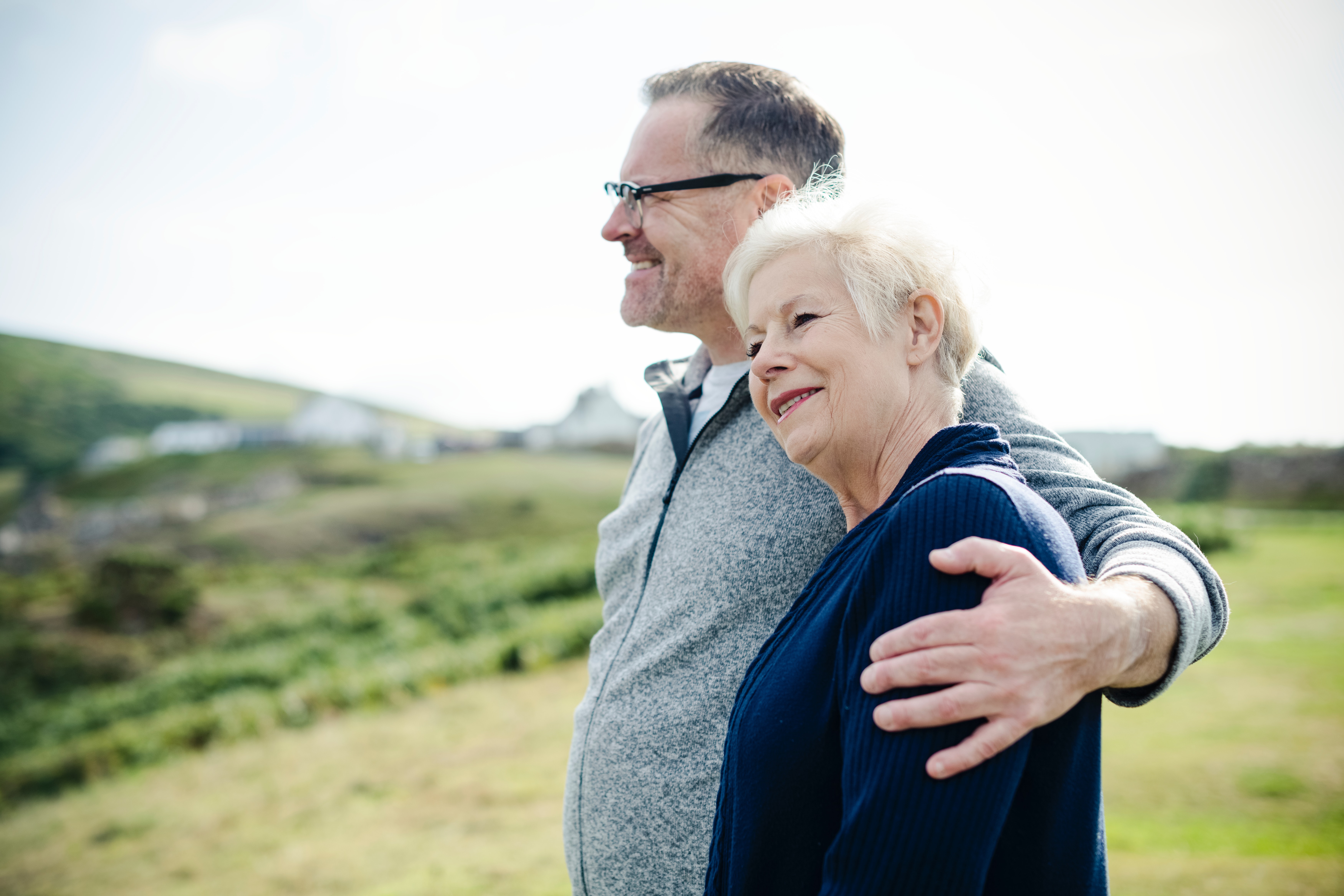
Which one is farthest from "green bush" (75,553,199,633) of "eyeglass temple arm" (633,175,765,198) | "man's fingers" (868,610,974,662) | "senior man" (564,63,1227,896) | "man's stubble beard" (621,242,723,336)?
"man's fingers" (868,610,974,662)

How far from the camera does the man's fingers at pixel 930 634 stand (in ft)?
2.84

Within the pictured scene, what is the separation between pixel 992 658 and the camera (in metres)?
0.85

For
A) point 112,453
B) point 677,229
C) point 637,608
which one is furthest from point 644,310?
point 112,453

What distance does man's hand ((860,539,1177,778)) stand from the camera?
85cm

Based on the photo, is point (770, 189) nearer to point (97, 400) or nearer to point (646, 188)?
point (646, 188)

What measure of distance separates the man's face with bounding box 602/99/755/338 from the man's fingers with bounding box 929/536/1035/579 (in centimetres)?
139

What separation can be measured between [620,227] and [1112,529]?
1553mm

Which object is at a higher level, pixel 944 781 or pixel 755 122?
pixel 755 122

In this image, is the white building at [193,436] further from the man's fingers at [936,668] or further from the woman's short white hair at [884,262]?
the man's fingers at [936,668]

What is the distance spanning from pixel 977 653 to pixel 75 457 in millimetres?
50710

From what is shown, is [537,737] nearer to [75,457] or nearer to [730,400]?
[730,400]

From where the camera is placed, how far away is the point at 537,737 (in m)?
6.99

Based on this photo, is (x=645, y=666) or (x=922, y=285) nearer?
(x=922, y=285)

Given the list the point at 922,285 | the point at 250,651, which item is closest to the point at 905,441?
the point at 922,285
